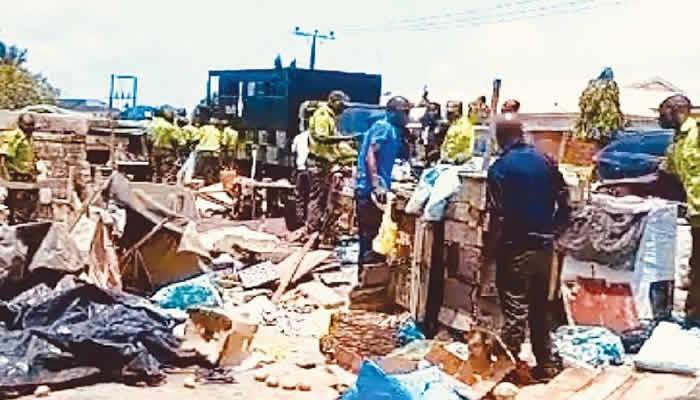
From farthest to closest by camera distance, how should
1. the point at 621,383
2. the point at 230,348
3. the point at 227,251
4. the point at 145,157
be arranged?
the point at 145,157 → the point at 227,251 → the point at 230,348 → the point at 621,383

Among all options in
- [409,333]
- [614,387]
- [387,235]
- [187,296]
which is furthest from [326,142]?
[614,387]

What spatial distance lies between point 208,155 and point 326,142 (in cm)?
1150

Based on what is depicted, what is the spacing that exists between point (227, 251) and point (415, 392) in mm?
7538

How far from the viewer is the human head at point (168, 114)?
26703 mm

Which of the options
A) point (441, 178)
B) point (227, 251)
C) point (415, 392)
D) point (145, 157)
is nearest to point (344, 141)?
point (227, 251)

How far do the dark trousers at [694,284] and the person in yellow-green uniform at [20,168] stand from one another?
8001 millimetres

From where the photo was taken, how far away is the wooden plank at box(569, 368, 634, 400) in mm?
5878

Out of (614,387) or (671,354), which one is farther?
(671,354)

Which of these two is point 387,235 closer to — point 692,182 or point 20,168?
point 692,182

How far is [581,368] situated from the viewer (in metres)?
6.98

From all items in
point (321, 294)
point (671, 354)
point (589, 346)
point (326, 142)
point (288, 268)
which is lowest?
point (321, 294)

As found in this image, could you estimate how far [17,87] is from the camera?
4122 centimetres

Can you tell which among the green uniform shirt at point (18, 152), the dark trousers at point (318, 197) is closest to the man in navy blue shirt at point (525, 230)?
the dark trousers at point (318, 197)

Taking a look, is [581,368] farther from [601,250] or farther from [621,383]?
[601,250]
